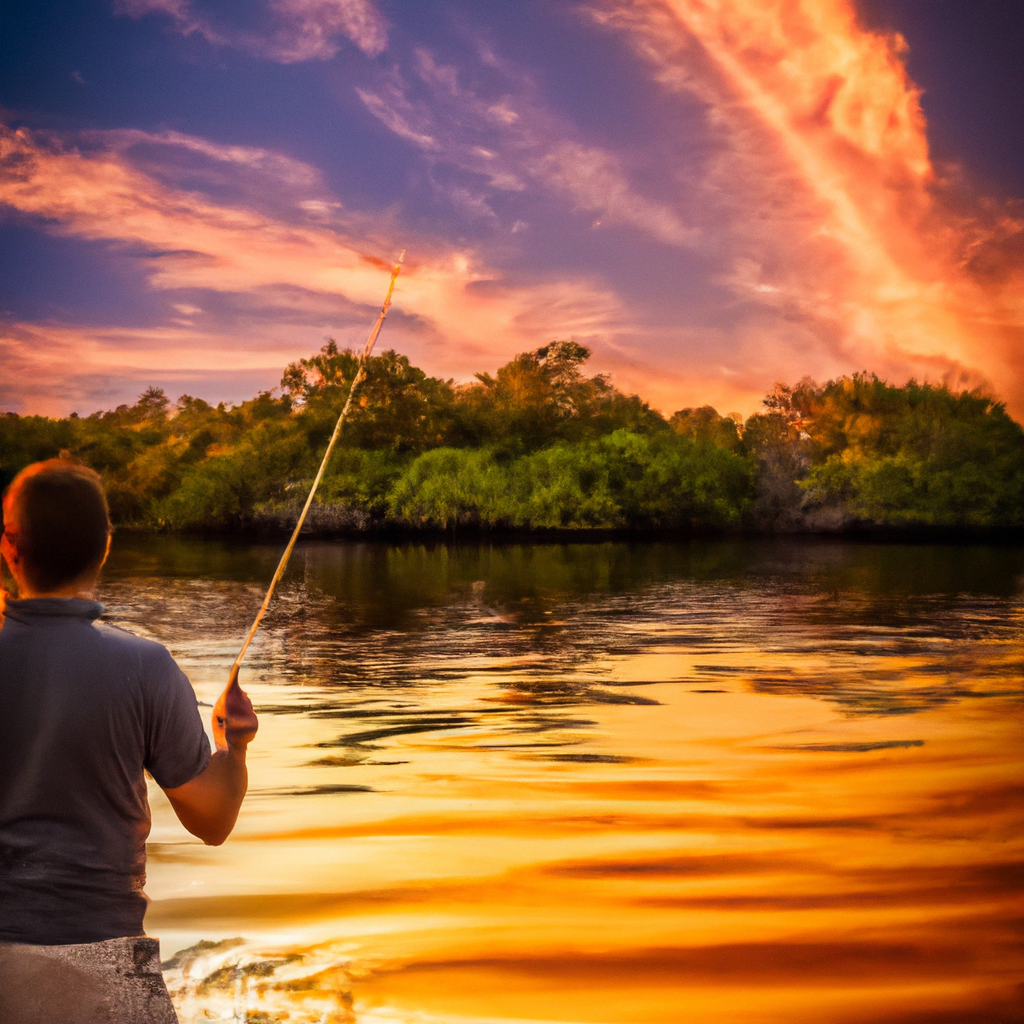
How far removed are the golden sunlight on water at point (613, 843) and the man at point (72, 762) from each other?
64.4 inches

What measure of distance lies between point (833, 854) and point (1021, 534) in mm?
40758

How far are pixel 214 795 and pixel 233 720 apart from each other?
0.13 m

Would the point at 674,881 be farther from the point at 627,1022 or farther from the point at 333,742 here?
the point at 333,742

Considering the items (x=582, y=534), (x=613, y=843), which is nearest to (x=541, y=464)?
(x=582, y=534)

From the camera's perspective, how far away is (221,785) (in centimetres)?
167

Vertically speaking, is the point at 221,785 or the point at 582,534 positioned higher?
the point at 582,534

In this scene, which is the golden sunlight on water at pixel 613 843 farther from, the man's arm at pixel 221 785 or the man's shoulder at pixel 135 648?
the man's shoulder at pixel 135 648

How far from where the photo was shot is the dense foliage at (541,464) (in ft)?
135

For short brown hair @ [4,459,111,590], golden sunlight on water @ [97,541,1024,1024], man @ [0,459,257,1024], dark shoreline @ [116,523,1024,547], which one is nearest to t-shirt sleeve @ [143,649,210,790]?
man @ [0,459,257,1024]

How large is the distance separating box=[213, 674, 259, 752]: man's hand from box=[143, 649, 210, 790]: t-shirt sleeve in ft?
0.25

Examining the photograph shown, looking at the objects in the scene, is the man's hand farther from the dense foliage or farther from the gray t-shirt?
the dense foliage

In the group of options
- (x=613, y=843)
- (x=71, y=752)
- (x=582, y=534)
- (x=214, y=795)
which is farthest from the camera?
(x=582, y=534)

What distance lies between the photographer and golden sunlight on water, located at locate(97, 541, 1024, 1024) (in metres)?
3.25

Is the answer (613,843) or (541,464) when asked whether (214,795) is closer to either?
(613,843)
